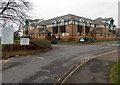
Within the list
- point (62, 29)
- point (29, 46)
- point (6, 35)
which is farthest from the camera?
point (62, 29)

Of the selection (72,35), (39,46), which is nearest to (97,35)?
(72,35)

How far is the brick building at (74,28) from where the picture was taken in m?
36.1

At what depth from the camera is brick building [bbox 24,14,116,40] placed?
3606 cm

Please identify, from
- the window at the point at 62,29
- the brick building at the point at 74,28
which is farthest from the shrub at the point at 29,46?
the window at the point at 62,29

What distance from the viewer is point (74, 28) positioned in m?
35.7

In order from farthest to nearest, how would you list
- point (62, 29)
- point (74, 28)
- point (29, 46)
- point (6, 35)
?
point (62, 29), point (74, 28), point (29, 46), point (6, 35)

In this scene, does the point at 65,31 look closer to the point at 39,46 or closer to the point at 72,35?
the point at 72,35

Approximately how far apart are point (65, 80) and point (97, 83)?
1.42 metres

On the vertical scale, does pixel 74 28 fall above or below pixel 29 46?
above

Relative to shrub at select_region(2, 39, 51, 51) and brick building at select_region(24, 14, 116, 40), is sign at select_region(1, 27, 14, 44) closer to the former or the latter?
shrub at select_region(2, 39, 51, 51)

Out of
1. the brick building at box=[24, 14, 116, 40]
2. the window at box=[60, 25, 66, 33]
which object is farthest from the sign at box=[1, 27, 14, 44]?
the window at box=[60, 25, 66, 33]

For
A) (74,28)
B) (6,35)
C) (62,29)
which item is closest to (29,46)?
(6,35)

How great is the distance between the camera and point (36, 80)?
4875mm

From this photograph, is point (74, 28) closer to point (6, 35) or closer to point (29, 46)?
point (29, 46)
